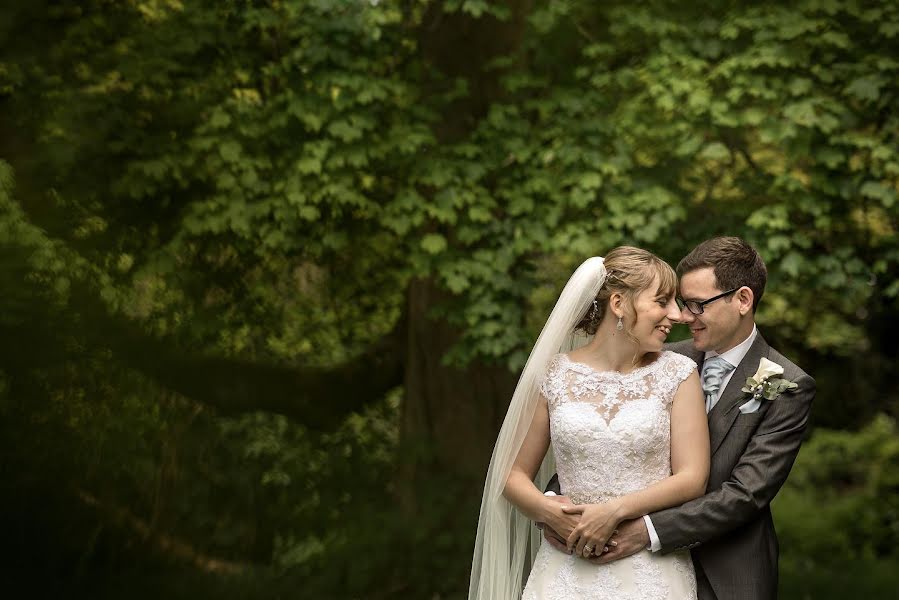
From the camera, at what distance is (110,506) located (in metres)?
7.33

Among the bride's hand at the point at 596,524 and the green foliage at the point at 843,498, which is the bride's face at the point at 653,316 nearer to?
the bride's hand at the point at 596,524

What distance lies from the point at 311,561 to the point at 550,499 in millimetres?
4800

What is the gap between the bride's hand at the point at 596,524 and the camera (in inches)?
134

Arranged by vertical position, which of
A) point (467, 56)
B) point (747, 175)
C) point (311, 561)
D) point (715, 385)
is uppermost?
point (467, 56)

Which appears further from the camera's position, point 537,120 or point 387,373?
point 387,373

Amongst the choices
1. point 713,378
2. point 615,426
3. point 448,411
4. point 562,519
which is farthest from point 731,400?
point 448,411

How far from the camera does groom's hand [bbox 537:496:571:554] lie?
3520 millimetres

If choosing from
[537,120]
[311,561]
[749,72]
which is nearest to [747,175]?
[749,72]

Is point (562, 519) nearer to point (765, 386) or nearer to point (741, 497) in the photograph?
point (741, 497)

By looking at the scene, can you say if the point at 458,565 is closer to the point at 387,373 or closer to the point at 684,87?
the point at 387,373

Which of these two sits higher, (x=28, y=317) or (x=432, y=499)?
(x=28, y=317)

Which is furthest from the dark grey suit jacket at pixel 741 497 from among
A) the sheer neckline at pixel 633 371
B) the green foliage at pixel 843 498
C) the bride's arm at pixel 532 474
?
the green foliage at pixel 843 498

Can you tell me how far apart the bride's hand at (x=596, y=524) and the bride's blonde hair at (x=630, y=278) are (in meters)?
0.59

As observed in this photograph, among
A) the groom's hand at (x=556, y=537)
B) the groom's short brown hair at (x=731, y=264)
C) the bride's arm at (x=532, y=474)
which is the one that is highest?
the groom's short brown hair at (x=731, y=264)
